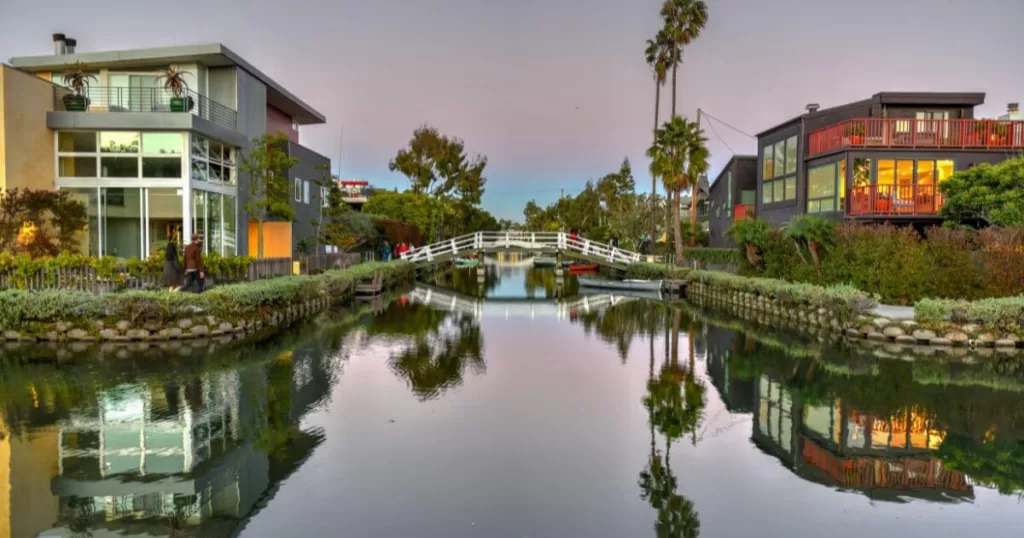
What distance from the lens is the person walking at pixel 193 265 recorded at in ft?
56.4

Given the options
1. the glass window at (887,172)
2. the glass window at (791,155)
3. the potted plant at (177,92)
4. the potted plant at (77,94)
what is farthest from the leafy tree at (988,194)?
the potted plant at (77,94)

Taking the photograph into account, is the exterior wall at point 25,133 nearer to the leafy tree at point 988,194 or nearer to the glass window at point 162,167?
the glass window at point 162,167

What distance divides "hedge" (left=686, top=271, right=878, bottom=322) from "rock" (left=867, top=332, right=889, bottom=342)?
0.73 meters

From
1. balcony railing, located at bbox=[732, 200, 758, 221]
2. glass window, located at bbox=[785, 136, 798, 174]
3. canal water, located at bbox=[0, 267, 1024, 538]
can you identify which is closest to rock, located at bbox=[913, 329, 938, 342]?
canal water, located at bbox=[0, 267, 1024, 538]

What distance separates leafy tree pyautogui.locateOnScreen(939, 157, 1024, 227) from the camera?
70.4 feet

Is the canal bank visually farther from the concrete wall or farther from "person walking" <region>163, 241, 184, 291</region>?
the concrete wall

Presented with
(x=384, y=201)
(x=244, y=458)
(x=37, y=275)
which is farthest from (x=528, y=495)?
(x=384, y=201)

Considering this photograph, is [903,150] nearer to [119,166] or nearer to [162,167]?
[162,167]

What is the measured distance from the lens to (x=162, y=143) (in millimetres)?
21500

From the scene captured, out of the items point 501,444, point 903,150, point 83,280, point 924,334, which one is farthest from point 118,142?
point 903,150

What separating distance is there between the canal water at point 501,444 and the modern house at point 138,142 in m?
7.97

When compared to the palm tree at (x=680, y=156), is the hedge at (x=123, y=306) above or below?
below

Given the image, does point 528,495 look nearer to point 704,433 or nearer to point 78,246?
point 704,433

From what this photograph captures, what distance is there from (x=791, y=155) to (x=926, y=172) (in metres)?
5.95
